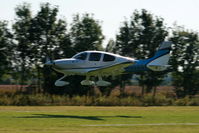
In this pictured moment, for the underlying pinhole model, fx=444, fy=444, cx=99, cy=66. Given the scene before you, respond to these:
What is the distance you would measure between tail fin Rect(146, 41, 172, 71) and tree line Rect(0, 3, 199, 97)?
41.9 feet

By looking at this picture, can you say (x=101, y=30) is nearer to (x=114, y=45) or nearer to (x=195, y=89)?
(x=114, y=45)

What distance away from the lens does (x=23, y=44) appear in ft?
155

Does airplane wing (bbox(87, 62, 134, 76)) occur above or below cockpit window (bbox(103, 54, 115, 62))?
below

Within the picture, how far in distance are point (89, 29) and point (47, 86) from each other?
8904 mm

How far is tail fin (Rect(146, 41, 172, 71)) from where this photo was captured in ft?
109

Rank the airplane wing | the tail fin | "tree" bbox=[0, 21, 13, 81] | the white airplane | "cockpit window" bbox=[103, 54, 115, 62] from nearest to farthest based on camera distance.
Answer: the airplane wing, the white airplane, "cockpit window" bbox=[103, 54, 115, 62], the tail fin, "tree" bbox=[0, 21, 13, 81]

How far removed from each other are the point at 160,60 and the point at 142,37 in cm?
1696

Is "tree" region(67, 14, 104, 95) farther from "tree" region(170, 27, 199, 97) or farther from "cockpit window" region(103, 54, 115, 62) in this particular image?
"cockpit window" region(103, 54, 115, 62)

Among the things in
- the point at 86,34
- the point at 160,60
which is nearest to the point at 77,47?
the point at 86,34

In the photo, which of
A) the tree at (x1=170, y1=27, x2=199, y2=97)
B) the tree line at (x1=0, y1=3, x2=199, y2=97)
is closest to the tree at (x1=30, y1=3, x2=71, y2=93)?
the tree line at (x1=0, y1=3, x2=199, y2=97)

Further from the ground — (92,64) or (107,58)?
(107,58)

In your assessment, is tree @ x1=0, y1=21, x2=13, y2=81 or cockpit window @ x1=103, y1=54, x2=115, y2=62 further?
tree @ x1=0, y1=21, x2=13, y2=81

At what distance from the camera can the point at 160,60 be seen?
111 ft

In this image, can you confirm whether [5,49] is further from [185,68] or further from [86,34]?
[185,68]
